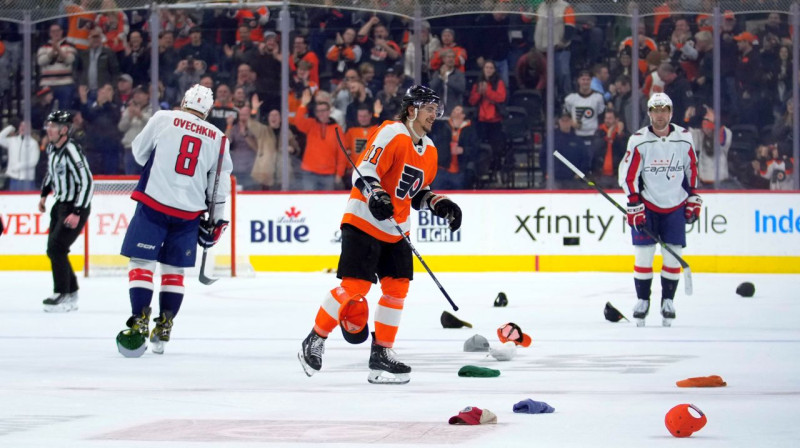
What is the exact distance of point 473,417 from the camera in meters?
4.09

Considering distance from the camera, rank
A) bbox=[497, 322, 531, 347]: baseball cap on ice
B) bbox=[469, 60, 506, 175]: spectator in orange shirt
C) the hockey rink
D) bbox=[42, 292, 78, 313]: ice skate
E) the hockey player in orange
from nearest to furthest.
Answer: the hockey rink < the hockey player in orange < bbox=[497, 322, 531, 347]: baseball cap on ice < bbox=[42, 292, 78, 313]: ice skate < bbox=[469, 60, 506, 175]: spectator in orange shirt

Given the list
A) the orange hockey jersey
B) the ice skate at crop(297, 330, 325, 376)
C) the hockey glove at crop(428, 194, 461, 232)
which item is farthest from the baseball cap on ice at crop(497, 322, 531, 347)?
the ice skate at crop(297, 330, 325, 376)

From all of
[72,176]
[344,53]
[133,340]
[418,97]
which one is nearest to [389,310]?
[418,97]

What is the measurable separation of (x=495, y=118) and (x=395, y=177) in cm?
791

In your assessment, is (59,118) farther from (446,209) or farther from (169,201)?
(446,209)

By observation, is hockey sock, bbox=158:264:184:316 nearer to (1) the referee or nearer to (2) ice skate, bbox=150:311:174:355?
(2) ice skate, bbox=150:311:174:355

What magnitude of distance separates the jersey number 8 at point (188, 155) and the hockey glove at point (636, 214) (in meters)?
2.86

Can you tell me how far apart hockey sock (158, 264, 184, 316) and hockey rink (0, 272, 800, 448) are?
22cm

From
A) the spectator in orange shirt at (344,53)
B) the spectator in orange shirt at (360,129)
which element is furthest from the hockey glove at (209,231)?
the spectator in orange shirt at (344,53)

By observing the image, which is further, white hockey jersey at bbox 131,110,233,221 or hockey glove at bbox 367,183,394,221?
white hockey jersey at bbox 131,110,233,221

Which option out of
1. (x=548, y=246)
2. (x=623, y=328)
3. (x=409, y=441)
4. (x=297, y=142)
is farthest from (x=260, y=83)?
(x=409, y=441)

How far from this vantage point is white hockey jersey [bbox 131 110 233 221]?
6.38 m

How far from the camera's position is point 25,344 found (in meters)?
6.79

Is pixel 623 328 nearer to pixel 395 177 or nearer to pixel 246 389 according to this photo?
pixel 395 177
